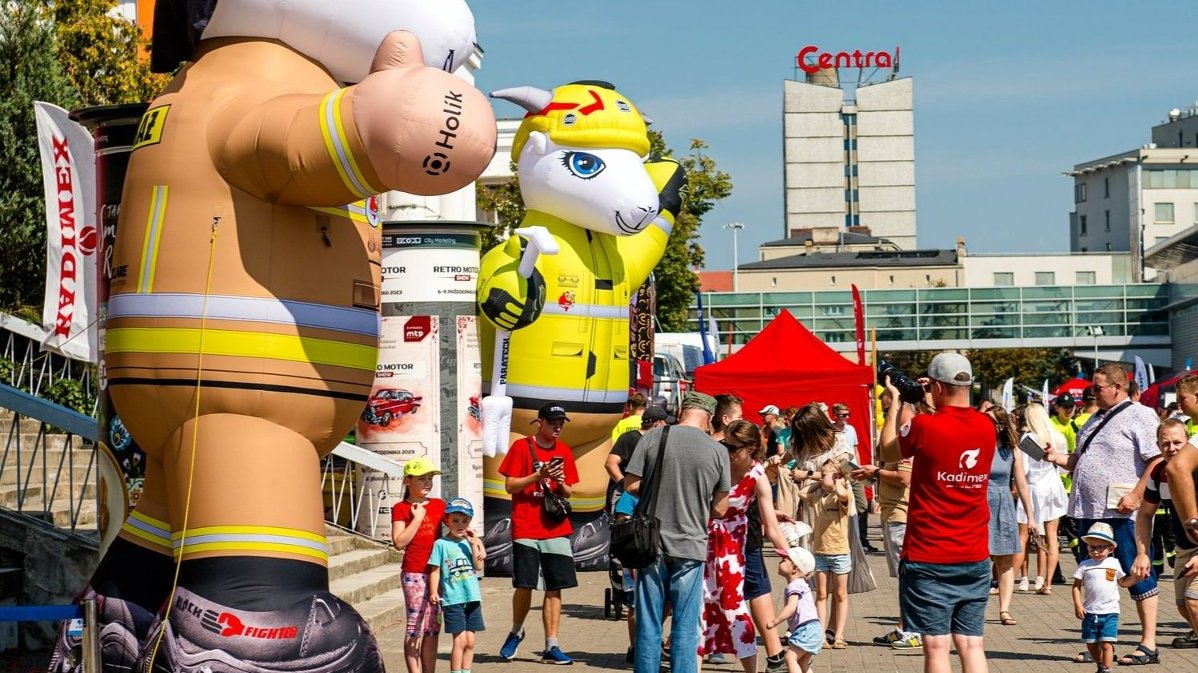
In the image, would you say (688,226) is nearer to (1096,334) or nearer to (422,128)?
(422,128)

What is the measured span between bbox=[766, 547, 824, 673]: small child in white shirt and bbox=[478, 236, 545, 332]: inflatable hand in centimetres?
534

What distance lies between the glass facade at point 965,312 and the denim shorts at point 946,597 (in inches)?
2868

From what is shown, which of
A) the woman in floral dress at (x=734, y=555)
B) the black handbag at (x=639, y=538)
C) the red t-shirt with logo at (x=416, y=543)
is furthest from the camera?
the woman in floral dress at (x=734, y=555)

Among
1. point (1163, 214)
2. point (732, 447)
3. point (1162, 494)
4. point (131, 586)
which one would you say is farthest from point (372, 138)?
point (1163, 214)

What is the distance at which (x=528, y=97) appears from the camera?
14969 millimetres

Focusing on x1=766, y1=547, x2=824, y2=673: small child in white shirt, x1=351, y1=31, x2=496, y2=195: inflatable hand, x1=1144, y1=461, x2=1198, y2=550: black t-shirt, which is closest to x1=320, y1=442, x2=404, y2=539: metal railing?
x1=766, y1=547, x2=824, y2=673: small child in white shirt

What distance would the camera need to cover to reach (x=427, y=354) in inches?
639

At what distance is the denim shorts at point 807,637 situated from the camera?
31.8 feet

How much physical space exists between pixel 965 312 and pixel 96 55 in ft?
220

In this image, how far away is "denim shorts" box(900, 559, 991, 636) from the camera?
8.63 meters

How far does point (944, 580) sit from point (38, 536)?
603cm

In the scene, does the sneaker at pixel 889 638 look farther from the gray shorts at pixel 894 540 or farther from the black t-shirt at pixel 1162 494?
the black t-shirt at pixel 1162 494

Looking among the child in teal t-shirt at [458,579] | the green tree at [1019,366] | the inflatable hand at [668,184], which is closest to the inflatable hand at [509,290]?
the inflatable hand at [668,184]

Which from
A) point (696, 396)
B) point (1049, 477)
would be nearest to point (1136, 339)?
point (1049, 477)
